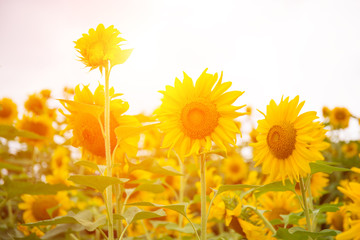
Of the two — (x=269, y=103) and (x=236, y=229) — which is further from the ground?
(x=269, y=103)

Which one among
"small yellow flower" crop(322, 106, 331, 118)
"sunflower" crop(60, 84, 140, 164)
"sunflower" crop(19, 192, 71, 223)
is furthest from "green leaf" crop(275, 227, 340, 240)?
"small yellow flower" crop(322, 106, 331, 118)

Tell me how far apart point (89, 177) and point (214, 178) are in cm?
207

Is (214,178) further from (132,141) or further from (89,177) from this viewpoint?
(89,177)

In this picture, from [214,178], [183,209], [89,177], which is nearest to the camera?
[89,177]

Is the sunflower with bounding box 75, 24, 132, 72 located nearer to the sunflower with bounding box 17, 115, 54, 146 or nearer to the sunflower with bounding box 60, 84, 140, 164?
the sunflower with bounding box 60, 84, 140, 164

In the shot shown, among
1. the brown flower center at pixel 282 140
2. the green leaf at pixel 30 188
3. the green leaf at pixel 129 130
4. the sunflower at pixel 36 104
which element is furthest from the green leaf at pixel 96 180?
the sunflower at pixel 36 104

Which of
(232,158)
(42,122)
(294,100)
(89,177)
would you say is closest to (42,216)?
(42,122)

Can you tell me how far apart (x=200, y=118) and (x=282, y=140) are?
418mm

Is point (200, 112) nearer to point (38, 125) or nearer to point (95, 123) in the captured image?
point (95, 123)

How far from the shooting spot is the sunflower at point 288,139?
5.25 ft

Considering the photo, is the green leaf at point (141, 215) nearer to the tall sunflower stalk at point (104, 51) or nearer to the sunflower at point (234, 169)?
the tall sunflower stalk at point (104, 51)

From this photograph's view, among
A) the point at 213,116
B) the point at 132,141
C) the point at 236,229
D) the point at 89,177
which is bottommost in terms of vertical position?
the point at 236,229

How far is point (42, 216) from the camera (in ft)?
9.09

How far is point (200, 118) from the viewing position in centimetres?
162
